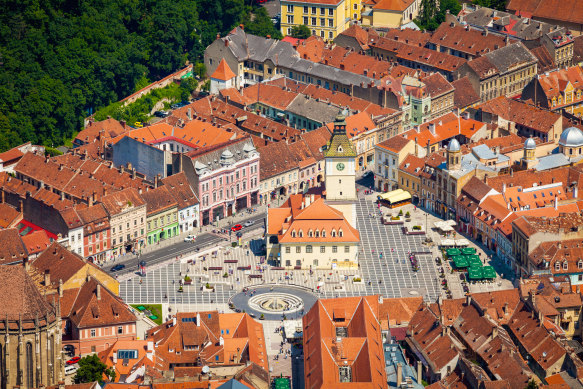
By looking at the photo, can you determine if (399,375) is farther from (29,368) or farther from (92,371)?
(29,368)

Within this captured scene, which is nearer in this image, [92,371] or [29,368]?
[29,368]

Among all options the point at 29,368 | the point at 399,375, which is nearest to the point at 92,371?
the point at 29,368

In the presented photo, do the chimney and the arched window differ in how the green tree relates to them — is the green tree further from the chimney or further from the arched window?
the chimney

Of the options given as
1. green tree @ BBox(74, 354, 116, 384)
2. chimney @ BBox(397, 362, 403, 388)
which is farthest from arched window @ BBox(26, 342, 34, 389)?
chimney @ BBox(397, 362, 403, 388)

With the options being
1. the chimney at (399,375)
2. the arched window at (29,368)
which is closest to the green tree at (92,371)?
the arched window at (29,368)

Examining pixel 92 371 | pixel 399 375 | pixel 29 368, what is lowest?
pixel 399 375

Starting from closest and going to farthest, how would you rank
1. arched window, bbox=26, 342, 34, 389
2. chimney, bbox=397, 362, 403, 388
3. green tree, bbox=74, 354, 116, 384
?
arched window, bbox=26, 342, 34, 389, chimney, bbox=397, 362, 403, 388, green tree, bbox=74, 354, 116, 384

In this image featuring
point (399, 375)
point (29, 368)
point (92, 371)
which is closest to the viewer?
point (29, 368)

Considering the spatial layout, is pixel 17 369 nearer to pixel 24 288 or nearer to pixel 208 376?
pixel 24 288

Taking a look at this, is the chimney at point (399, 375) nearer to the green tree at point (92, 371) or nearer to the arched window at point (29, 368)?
the green tree at point (92, 371)
